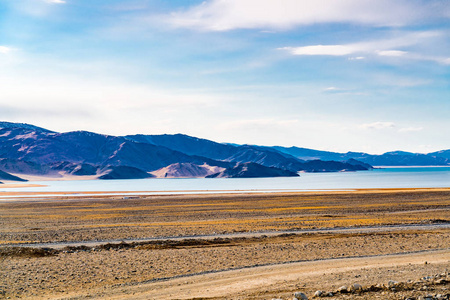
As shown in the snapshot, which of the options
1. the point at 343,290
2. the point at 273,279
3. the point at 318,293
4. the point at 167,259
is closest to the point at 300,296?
the point at 318,293

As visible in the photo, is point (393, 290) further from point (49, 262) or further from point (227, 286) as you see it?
point (49, 262)

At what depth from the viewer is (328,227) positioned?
3041 cm

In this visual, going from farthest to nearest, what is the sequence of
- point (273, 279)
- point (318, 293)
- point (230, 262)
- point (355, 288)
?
point (230, 262) → point (273, 279) → point (355, 288) → point (318, 293)

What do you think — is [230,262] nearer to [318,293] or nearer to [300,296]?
[318,293]

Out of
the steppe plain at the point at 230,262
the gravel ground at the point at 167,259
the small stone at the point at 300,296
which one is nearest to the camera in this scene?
the small stone at the point at 300,296

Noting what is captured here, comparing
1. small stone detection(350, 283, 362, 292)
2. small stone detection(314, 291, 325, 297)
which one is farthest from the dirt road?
small stone detection(350, 283, 362, 292)

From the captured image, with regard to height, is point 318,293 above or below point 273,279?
above

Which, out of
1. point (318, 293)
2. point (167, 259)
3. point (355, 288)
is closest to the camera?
point (318, 293)

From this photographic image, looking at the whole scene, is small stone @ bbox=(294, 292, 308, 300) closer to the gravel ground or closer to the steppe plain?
the steppe plain

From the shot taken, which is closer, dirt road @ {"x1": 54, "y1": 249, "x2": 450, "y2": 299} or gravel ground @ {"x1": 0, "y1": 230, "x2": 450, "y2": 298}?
dirt road @ {"x1": 54, "y1": 249, "x2": 450, "y2": 299}

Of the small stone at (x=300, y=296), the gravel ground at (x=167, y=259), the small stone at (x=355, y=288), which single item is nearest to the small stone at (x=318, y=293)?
the small stone at (x=300, y=296)

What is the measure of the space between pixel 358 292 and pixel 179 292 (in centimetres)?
537

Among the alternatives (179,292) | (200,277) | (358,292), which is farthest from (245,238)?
(358,292)

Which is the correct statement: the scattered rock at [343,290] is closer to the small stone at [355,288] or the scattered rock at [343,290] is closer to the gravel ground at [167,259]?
the small stone at [355,288]
